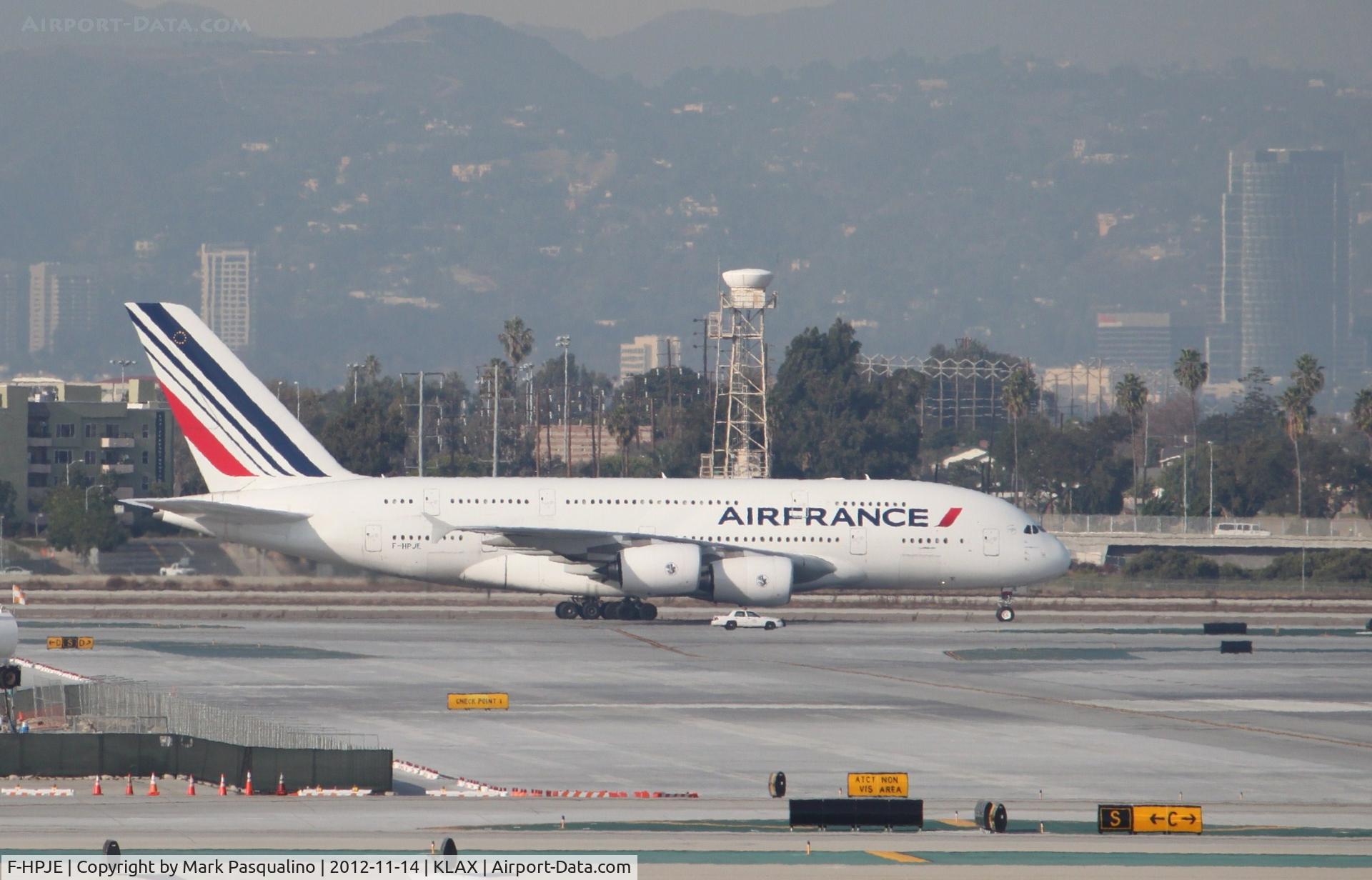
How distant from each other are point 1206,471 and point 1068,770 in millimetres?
118600

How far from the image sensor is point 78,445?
452 ft

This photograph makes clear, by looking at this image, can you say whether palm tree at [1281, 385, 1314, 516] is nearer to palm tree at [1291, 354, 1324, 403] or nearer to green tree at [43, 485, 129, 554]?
palm tree at [1291, 354, 1324, 403]

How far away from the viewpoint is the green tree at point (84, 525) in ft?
283

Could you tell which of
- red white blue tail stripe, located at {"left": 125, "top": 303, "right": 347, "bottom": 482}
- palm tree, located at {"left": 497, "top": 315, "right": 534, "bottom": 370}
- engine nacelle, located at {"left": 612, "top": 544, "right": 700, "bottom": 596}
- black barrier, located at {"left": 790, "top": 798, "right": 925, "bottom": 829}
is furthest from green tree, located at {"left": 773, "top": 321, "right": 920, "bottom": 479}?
black barrier, located at {"left": 790, "top": 798, "right": 925, "bottom": 829}

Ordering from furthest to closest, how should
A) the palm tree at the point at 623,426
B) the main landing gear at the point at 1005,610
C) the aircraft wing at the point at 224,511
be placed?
the palm tree at the point at 623,426 → the main landing gear at the point at 1005,610 → the aircraft wing at the point at 224,511

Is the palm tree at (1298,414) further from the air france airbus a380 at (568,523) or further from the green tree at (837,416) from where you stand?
the air france airbus a380 at (568,523)

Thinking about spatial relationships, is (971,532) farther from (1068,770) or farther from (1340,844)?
(1340,844)

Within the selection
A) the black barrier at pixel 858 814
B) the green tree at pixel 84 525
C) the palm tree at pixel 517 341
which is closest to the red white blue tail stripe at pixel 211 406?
the green tree at pixel 84 525

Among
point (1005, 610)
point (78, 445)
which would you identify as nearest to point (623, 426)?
point (78, 445)

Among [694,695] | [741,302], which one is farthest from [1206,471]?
[694,695]

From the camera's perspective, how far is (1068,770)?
98.8ft

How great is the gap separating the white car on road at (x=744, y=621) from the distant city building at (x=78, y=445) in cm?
8175

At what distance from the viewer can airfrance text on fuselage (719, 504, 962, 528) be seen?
5838 cm

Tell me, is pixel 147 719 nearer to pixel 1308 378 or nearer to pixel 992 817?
pixel 992 817
